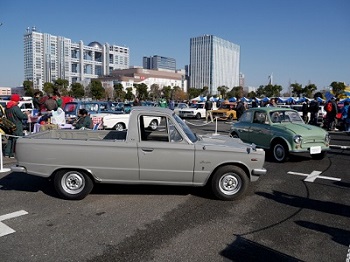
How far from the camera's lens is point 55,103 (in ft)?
40.2

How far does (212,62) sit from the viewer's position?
159 metres

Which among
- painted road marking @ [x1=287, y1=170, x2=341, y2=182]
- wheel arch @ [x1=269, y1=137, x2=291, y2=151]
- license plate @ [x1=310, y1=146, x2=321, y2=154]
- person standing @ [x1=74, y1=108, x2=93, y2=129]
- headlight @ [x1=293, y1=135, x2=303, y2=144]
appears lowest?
painted road marking @ [x1=287, y1=170, x2=341, y2=182]

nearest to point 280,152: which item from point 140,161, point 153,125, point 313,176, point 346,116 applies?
point 313,176

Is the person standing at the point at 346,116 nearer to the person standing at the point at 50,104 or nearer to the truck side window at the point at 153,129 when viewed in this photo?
the truck side window at the point at 153,129

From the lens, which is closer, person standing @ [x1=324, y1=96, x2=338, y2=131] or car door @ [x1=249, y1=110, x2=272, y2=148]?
car door @ [x1=249, y1=110, x2=272, y2=148]

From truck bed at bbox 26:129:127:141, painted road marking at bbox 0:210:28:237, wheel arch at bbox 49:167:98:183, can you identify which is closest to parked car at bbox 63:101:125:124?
truck bed at bbox 26:129:127:141

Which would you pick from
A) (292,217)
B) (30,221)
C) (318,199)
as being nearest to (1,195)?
(30,221)

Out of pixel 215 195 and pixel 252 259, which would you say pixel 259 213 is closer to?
pixel 215 195

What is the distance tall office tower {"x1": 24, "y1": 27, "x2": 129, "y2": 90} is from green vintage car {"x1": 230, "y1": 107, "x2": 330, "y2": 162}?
133m

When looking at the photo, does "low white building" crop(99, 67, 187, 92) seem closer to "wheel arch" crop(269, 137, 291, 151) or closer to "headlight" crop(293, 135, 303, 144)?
"wheel arch" crop(269, 137, 291, 151)

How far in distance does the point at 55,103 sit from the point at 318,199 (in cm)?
1026

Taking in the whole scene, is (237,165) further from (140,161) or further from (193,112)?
(193,112)

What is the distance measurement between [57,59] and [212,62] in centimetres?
7714

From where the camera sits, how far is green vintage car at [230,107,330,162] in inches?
337
